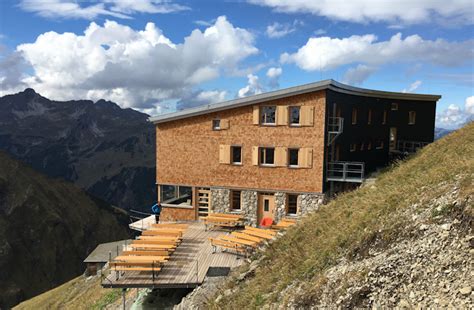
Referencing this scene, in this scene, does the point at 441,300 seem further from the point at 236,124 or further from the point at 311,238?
the point at 236,124

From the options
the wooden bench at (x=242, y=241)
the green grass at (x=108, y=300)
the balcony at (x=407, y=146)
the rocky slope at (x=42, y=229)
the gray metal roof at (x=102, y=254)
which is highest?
the balcony at (x=407, y=146)

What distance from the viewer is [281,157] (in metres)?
25.9

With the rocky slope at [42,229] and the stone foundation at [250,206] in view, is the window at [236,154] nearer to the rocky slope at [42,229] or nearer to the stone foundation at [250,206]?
the stone foundation at [250,206]

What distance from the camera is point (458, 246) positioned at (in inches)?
283

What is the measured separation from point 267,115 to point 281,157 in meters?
3.05

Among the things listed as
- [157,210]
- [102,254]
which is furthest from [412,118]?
[102,254]

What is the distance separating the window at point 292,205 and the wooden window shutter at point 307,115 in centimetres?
508

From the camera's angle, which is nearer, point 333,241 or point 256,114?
point 333,241

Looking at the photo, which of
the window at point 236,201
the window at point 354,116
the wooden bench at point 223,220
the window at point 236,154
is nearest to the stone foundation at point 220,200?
the window at point 236,201

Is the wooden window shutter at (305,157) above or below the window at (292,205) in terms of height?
above

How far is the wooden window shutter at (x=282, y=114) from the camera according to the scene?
83.8 feet

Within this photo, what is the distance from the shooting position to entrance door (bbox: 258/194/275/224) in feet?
86.4

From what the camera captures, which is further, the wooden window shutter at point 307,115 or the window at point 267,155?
the window at point 267,155

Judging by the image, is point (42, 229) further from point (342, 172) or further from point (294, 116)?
point (342, 172)
